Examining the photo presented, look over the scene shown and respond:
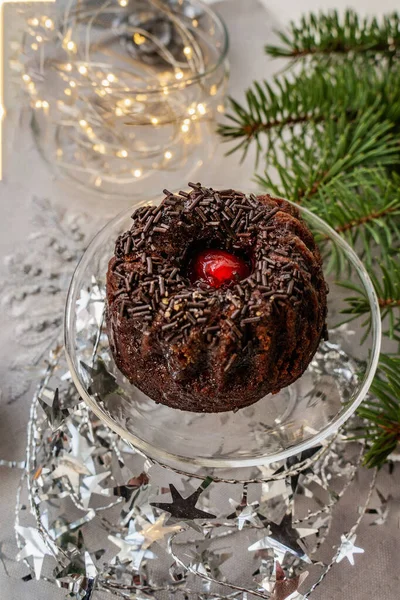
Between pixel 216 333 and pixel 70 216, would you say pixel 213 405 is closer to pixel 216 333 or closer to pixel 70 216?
pixel 216 333

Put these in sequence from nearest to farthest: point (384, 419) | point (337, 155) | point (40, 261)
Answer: point (384, 419) < point (337, 155) < point (40, 261)

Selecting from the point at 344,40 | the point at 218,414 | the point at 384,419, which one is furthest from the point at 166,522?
the point at 344,40

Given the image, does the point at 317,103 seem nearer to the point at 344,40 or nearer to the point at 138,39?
the point at 344,40

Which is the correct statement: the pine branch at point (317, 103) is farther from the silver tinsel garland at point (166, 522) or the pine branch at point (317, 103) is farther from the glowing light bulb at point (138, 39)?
the silver tinsel garland at point (166, 522)

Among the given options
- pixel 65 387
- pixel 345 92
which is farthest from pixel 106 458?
pixel 345 92

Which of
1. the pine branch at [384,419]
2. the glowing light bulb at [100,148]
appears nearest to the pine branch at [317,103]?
the glowing light bulb at [100,148]
